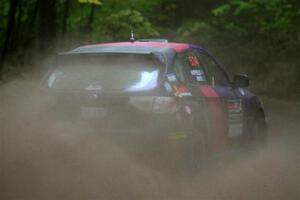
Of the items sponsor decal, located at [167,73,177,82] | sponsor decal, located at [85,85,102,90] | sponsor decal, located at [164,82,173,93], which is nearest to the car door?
sponsor decal, located at [167,73,177,82]

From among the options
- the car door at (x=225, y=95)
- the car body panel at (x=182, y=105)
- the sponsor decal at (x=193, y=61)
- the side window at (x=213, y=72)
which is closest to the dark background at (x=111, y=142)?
the car body panel at (x=182, y=105)

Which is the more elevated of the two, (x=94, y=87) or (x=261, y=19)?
(x=94, y=87)

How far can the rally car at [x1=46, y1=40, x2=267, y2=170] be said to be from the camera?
7715 mm

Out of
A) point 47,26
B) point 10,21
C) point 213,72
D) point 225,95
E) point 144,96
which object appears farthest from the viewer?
point 47,26

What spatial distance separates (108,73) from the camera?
8.07m

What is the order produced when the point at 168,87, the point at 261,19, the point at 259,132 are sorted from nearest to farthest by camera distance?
the point at 168,87 < the point at 259,132 < the point at 261,19

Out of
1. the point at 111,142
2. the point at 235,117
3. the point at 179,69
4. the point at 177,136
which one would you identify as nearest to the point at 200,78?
the point at 179,69

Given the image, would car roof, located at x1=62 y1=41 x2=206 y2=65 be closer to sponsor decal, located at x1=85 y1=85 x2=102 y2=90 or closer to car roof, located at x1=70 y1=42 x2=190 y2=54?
car roof, located at x1=70 y1=42 x2=190 y2=54

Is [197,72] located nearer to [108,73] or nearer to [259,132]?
[108,73]

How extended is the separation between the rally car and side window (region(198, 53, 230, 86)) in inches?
12.3

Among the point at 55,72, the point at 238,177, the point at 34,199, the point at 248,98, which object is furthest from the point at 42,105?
the point at 248,98

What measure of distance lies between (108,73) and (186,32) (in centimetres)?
1678

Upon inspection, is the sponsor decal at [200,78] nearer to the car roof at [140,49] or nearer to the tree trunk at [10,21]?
the car roof at [140,49]

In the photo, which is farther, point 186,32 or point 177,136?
point 186,32
